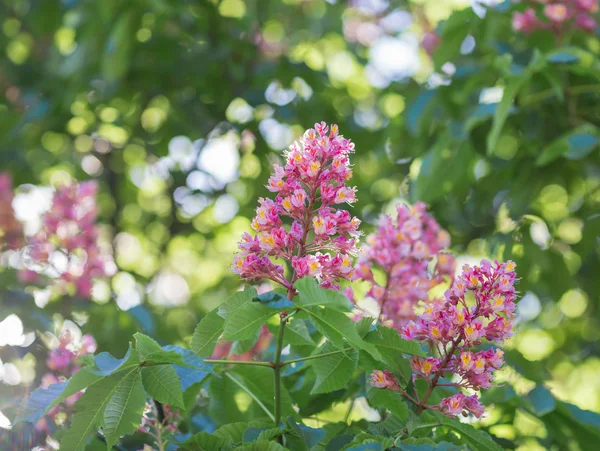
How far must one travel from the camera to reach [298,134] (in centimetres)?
445

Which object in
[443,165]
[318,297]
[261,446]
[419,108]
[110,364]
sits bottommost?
[443,165]

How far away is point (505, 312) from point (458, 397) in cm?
18

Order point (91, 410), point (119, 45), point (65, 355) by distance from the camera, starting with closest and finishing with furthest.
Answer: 1. point (91, 410)
2. point (65, 355)
3. point (119, 45)

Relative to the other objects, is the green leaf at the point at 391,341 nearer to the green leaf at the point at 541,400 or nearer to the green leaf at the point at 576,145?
the green leaf at the point at 541,400

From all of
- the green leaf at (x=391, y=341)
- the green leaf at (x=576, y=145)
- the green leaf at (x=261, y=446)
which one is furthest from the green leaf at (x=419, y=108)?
the green leaf at (x=261, y=446)

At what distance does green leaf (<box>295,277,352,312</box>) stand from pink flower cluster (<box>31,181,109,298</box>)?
6.22 ft

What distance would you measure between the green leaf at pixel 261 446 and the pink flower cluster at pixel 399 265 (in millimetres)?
760

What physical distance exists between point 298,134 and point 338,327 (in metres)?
3.33

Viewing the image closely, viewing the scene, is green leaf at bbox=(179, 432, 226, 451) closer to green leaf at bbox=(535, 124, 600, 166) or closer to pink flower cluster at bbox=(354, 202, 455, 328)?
pink flower cluster at bbox=(354, 202, 455, 328)

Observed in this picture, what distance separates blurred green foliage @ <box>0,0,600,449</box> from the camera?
271 cm

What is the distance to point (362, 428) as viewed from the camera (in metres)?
1.61

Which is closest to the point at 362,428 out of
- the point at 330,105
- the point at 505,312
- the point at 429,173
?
the point at 505,312

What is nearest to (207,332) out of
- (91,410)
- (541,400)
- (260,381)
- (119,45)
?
(91,410)

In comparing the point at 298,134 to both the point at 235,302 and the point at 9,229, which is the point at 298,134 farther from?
the point at 235,302
